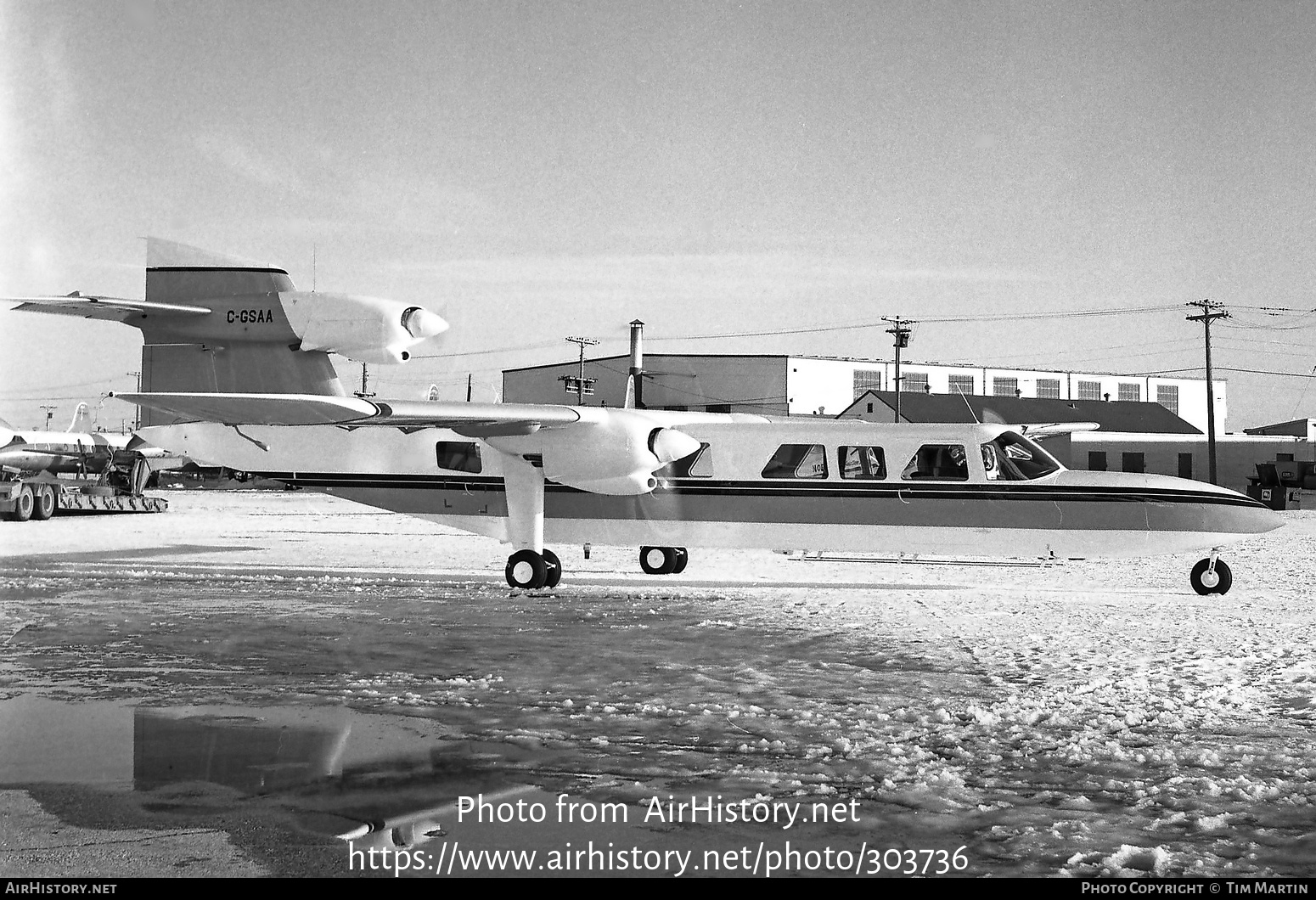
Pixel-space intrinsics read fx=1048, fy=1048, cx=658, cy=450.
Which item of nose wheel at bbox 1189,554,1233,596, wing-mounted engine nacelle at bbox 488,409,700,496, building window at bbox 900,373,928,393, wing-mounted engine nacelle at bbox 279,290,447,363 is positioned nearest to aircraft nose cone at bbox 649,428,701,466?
wing-mounted engine nacelle at bbox 488,409,700,496

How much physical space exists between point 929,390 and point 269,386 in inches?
2441

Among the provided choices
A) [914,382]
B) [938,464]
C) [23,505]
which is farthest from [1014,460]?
[914,382]

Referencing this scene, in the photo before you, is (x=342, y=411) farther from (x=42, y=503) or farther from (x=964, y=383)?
(x=964, y=383)

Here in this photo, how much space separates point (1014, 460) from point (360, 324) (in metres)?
8.22

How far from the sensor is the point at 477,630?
10484 millimetres

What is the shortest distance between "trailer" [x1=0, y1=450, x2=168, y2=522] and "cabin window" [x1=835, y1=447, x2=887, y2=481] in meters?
26.7

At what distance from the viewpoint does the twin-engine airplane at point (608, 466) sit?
12711 millimetres

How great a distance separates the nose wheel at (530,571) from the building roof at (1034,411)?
45.5 m

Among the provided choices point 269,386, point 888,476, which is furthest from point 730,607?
point 269,386

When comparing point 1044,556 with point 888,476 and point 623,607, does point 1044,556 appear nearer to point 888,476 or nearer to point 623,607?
point 888,476

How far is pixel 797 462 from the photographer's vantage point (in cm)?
1381

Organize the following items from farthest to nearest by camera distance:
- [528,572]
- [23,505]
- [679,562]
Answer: [23,505] → [679,562] → [528,572]

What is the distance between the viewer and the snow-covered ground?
16.3 feet

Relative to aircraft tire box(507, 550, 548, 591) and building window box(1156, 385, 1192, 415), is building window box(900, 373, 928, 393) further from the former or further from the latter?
aircraft tire box(507, 550, 548, 591)
